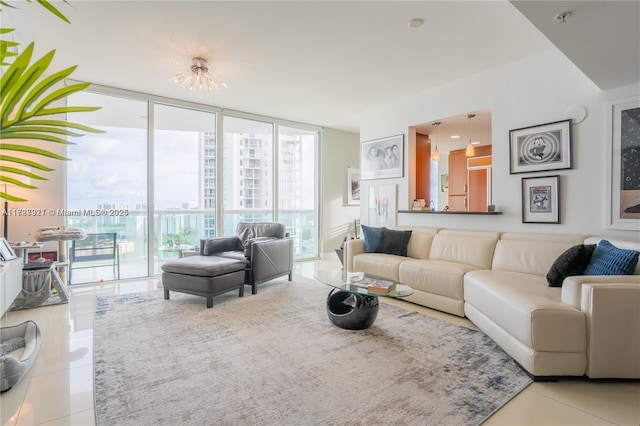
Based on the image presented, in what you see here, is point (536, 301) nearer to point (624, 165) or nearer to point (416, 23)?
point (624, 165)

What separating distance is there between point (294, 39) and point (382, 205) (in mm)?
2933

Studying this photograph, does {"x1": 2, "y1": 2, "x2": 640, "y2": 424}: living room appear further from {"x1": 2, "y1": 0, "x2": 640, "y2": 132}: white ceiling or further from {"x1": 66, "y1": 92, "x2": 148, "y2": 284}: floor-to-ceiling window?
{"x1": 66, "y1": 92, "x2": 148, "y2": 284}: floor-to-ceiling window

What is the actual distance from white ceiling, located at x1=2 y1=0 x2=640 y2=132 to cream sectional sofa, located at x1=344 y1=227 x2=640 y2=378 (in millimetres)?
1693

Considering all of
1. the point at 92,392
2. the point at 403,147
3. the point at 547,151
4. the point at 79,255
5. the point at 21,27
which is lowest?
the point at 92,392

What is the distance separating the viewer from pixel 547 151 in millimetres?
3578

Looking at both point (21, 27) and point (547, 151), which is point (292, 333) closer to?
point (547, 151)

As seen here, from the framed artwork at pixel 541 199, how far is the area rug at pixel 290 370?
1.60 meters

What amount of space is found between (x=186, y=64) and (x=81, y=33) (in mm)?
996

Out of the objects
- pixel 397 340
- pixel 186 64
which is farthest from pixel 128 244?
pixel 397 340

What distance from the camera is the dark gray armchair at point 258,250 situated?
4246 mm

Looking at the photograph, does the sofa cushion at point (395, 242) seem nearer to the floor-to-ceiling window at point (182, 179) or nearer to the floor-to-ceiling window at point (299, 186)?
the floor-to-ceiling window at point (299, 186)

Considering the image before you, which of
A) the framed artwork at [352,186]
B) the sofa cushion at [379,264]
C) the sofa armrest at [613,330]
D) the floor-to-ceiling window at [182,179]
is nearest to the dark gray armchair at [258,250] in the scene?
the floor-to-ceiling window at [182,179]

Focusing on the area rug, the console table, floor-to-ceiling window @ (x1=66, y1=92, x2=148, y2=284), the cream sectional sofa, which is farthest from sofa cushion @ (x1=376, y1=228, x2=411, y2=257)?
the console table

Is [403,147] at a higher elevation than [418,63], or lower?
lower
